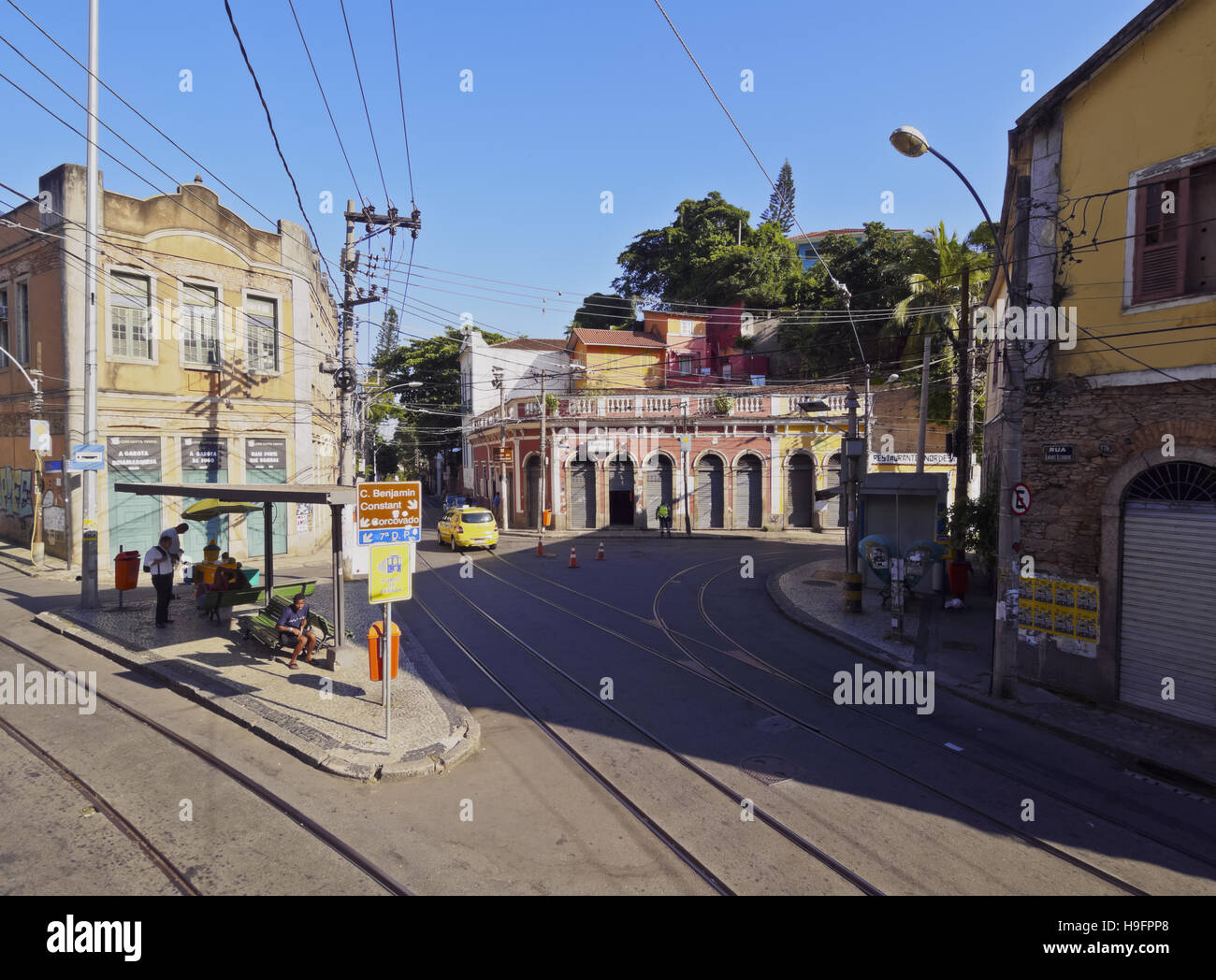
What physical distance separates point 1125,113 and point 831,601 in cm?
1087

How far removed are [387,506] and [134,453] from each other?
634 inches

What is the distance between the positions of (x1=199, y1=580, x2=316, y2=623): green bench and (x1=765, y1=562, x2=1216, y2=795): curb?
987cm

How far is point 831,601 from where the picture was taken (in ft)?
56.1

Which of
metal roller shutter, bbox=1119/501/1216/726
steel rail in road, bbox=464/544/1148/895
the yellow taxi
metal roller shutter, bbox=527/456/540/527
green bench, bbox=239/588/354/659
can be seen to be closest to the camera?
steel rail in road, bbox=464/544/1148/895

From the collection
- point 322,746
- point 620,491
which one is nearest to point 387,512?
point 322,746

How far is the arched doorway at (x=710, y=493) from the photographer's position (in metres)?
35.8

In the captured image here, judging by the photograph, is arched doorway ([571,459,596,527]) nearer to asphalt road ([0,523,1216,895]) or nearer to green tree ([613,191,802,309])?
green tree ([613,191,802,309])

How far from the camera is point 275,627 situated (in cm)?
1128

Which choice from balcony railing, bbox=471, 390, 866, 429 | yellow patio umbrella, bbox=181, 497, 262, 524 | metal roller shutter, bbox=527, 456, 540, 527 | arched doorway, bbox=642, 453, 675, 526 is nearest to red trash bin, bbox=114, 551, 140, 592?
yellow patio umbrella, bbox=181, 497, 262, 524

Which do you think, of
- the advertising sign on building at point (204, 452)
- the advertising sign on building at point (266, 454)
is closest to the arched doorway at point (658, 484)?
the advertising sign on building at point (266, 454)

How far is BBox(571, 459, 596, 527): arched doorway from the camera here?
35.7m
